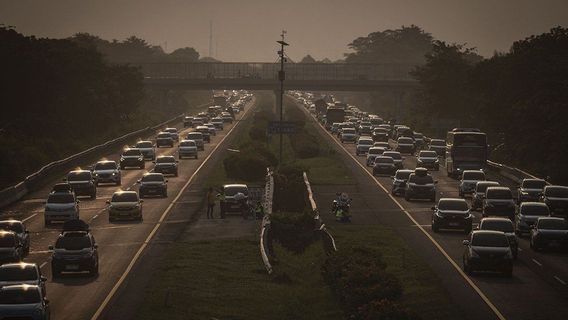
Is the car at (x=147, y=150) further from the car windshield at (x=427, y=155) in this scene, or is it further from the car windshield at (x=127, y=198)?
the car windshield at (x=127, y=198)

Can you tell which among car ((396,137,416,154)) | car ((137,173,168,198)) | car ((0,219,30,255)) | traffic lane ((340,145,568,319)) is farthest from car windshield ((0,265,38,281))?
car ((396,137,416,154))

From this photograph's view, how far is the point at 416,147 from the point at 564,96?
21405 mm

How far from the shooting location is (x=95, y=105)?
161 m

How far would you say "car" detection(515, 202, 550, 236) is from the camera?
58906mm

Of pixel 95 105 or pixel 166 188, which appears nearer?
pixel 166 188

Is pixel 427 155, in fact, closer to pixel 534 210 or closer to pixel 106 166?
pixel 106 166

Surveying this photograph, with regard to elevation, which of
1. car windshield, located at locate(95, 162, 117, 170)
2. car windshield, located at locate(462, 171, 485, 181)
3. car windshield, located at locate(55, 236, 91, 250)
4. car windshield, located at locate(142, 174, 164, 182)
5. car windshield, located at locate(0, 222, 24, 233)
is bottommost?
car windshield, located at locate(95, 162, 117, 170)

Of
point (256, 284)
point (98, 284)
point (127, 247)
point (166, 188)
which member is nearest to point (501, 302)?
point (256, 284)

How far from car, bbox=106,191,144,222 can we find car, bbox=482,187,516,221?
17082 millimetres

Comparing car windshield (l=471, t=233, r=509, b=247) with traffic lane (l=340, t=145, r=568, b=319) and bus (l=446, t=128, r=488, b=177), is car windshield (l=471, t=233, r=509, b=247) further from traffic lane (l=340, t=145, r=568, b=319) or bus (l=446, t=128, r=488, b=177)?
bus (l=446, t=128, r=488, b=177)

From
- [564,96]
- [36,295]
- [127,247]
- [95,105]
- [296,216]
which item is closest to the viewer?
[36,295]

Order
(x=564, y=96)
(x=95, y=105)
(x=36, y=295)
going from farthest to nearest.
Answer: (x=95, y=105)
(x=564, y=96)
(x=36, y=295)

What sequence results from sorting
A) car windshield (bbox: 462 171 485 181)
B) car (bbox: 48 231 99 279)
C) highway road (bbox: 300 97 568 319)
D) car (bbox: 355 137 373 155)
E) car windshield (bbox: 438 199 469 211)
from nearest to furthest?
highway road (bbox: 300 97 568 319), car (bbox: 48 231 99 279), car windshield (bbox: 438 199 469 211), car windshield (bbox: 462 171 485 181), car (bbox: 355 137 373 155)

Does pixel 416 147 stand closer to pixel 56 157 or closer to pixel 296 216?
pixel 56 157
